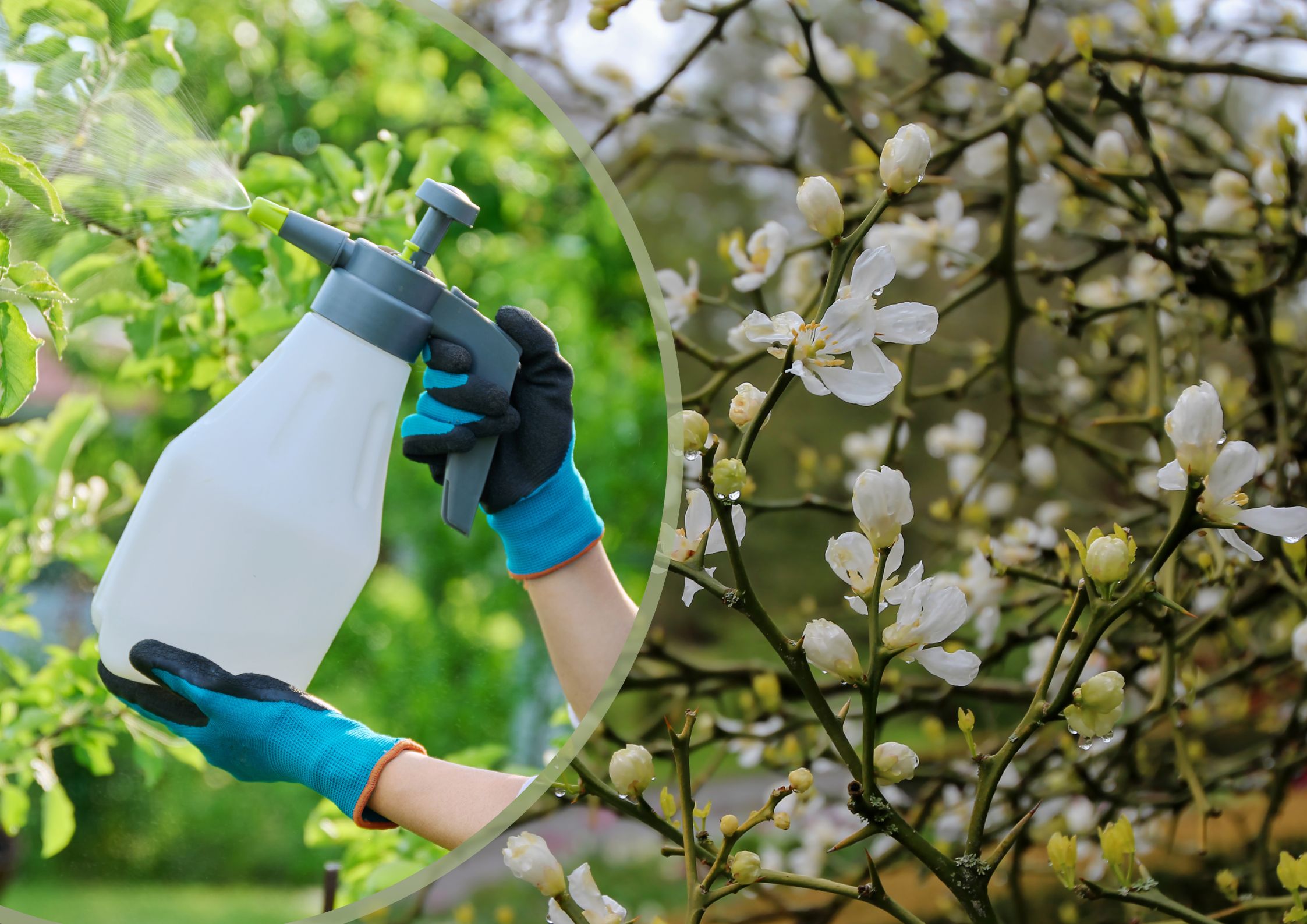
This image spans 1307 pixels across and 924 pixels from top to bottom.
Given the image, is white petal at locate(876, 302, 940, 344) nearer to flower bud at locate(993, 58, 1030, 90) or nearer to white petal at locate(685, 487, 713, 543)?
white petal at locate(685, 487, 713, 543)

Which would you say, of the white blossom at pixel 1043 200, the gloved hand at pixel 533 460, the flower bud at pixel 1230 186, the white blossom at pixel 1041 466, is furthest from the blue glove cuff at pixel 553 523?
the white blossom at pixel 1041 466

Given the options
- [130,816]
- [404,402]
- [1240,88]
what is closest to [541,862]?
[404,402]

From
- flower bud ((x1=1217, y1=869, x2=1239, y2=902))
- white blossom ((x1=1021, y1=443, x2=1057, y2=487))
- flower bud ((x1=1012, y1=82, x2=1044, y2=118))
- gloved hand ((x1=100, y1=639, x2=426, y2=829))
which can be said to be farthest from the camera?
white blossom ((x1=1021, y1=443, x2=1057, y2=487))

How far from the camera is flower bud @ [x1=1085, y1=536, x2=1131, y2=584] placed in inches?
17.1

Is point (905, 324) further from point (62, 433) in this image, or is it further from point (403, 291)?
point (62, 433)

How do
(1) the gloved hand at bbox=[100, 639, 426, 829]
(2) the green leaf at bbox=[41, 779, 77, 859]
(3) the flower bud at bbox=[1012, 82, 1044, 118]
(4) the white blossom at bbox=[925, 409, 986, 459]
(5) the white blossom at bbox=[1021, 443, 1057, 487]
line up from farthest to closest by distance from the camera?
(5) the white blossom at bbox=[1021, 443, 1057, 487] < (4) the white blossom at bbox=[925, 409, 986, 459] < (3) the flower bud at bbox=[1012, 82, 1044, 118] < (2) the green leaf at bbox=[41, 779, 77, 859] < (1) the gloved hand at bbox=[100, 639, 426, 829]

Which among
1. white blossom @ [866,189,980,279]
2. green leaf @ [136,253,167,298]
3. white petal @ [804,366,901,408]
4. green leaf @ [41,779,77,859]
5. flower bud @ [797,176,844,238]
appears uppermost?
white blossom @ [866,189,980,279]

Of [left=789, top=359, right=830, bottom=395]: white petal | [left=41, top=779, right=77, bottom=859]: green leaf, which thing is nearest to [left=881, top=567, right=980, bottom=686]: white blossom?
[left=789, top=359, right=830, bottom=395]: white petal

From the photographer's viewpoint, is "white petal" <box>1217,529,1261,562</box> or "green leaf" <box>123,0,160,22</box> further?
"green leaf" <box>123,0,160,22</box>

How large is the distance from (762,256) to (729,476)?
31 centimetres

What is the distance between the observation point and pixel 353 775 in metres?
0.56

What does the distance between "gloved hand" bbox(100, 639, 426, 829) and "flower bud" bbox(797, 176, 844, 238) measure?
1.29 feet

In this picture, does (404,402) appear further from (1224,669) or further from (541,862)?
(1224,669)

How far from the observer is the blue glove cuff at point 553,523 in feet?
2.07
